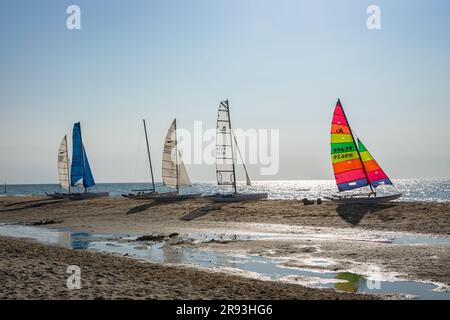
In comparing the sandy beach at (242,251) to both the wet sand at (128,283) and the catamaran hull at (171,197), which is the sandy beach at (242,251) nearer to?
the wet sand at (128,283)

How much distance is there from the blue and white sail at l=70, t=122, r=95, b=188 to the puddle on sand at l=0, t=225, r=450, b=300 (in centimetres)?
3777

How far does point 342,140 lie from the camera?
38.6 meters

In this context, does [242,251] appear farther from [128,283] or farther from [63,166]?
[63,166]

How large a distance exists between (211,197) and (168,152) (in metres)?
11.4

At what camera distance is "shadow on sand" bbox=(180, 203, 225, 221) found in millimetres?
35856

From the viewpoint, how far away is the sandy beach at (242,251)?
39.3 ft

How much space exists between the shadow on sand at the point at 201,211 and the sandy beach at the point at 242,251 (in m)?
0.09

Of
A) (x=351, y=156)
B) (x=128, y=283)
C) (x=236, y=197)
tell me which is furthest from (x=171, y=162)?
(x=128, y=283)

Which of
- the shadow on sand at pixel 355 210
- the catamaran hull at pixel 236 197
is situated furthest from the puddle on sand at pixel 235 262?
the catamaran hull at pixel 236 197

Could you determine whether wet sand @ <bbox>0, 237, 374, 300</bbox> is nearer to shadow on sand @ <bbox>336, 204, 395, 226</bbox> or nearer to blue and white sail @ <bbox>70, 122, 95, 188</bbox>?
shadow on sand @ <bbox>336, 204, 395, 226</bbox>

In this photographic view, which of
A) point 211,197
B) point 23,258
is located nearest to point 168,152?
point 211,197

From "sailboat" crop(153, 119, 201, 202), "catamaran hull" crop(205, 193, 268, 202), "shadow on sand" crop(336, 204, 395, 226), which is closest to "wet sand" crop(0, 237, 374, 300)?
"shadow on sand" crop(336, 204, 395, 226)

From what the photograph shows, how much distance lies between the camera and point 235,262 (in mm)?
17281
